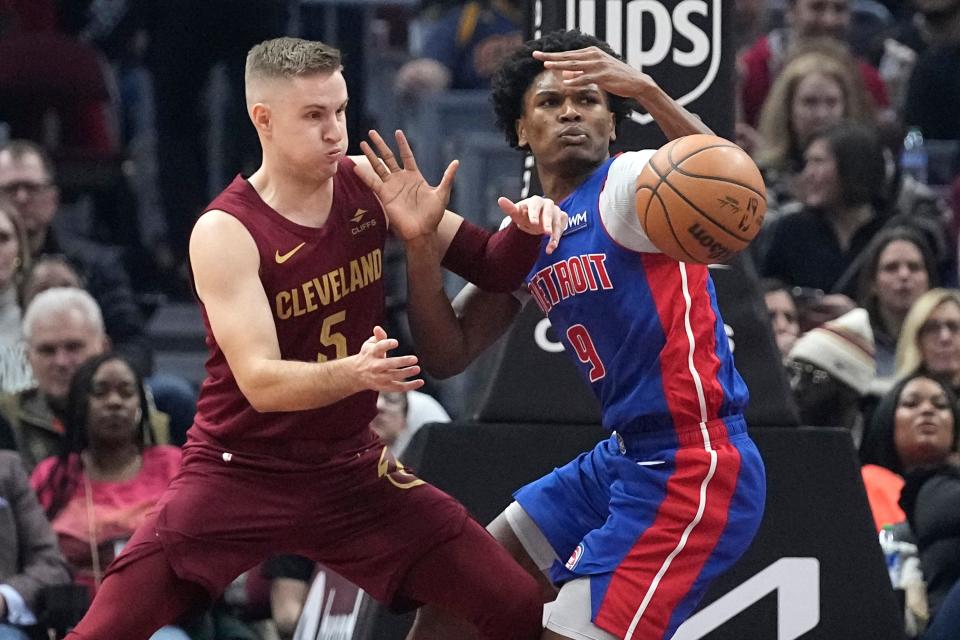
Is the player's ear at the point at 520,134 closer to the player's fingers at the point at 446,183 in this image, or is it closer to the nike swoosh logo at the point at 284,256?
the player's fingers at the point at 446,183

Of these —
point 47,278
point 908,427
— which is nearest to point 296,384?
point 908,427

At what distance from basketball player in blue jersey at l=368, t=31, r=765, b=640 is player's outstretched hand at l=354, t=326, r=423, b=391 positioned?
633mm

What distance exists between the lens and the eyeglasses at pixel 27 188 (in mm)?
8711

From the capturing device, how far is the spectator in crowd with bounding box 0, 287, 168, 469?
299 inches

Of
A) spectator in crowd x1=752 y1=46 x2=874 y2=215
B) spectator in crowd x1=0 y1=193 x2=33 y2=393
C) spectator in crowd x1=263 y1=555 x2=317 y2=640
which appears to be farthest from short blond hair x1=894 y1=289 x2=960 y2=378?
spectator in crowd x1=0 y1=193 x2=33 y2=393

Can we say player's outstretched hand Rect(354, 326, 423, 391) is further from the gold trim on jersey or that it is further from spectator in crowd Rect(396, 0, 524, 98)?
spectator in crowd Rect(396, 0, 524, 98)

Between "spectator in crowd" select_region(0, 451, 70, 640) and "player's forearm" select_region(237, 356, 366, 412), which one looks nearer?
"player's forearm" select_region(237, 356, 366, 412)

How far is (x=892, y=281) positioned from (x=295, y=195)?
4179mm

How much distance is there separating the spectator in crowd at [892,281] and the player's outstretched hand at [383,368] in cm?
430

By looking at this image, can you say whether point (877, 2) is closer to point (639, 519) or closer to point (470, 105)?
point (470, 105)

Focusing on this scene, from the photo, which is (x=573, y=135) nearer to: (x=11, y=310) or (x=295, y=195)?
(x=295, y=195)

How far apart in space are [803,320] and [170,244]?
3331mm

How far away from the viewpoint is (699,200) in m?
4.85

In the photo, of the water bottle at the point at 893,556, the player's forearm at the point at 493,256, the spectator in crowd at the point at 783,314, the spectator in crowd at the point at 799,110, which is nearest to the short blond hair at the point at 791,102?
the spectator in crowd at the point at 799,110
